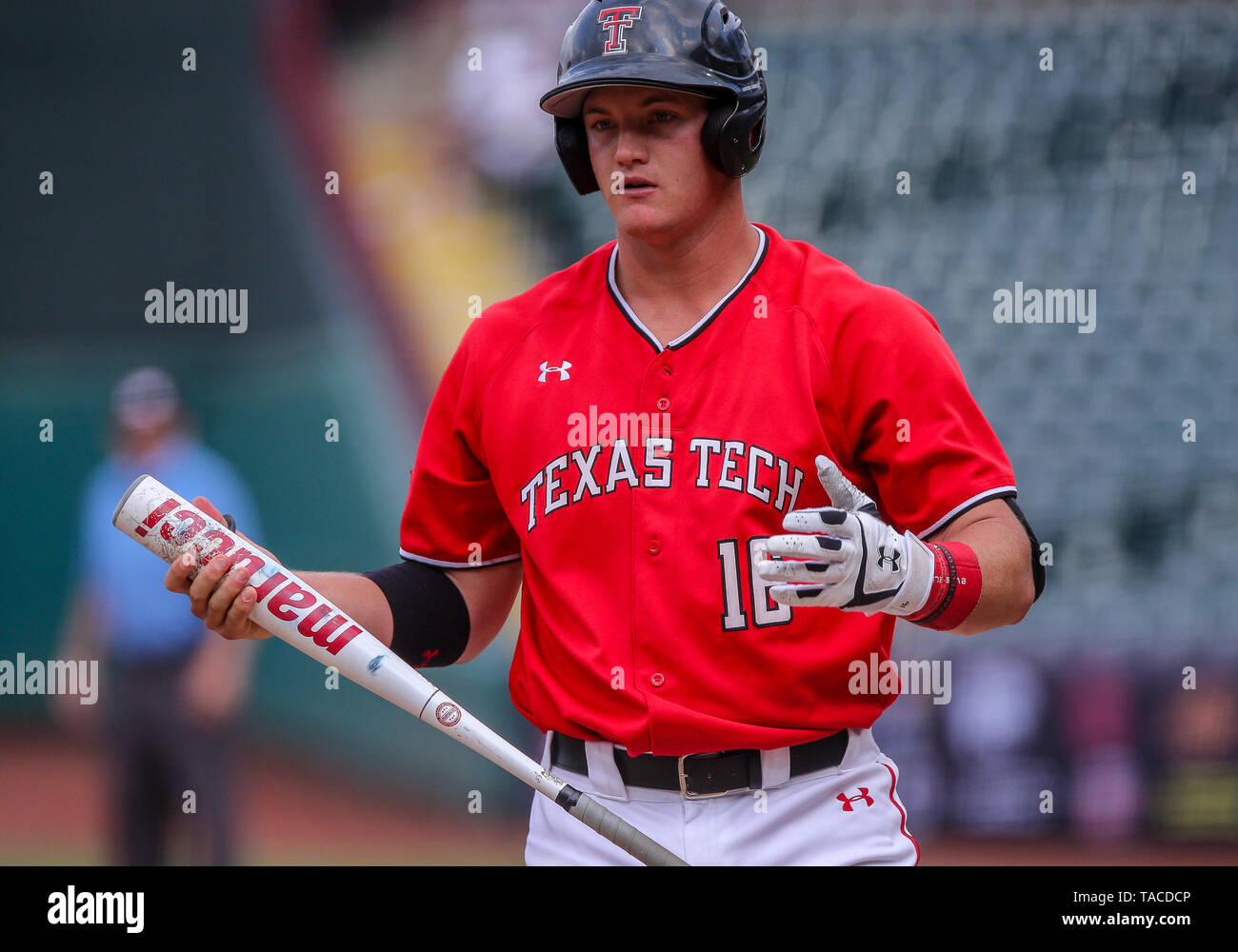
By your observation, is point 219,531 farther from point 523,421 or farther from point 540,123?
point 540,123

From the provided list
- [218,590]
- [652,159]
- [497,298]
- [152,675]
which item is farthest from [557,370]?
[152,675]

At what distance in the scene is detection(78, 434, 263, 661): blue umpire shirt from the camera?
11.3ft

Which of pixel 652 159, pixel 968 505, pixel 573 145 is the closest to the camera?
pixel 968 505

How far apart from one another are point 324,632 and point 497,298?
2.18m

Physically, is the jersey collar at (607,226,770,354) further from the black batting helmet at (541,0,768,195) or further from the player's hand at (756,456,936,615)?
the player's hand at (756,456,936,615)

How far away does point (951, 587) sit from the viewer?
1591 millimetres

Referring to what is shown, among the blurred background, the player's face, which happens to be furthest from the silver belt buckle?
the blurred background

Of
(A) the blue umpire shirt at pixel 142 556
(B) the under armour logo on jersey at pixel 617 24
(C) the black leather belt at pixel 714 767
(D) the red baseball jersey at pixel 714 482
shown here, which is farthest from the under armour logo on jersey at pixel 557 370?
(A) the blue umpire shirt at pixel 142 556

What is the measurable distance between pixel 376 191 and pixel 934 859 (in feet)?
8.54

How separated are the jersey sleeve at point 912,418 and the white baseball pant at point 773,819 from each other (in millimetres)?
373

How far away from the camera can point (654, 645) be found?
1.75 m

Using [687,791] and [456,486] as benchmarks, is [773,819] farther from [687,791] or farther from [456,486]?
[456,486]
